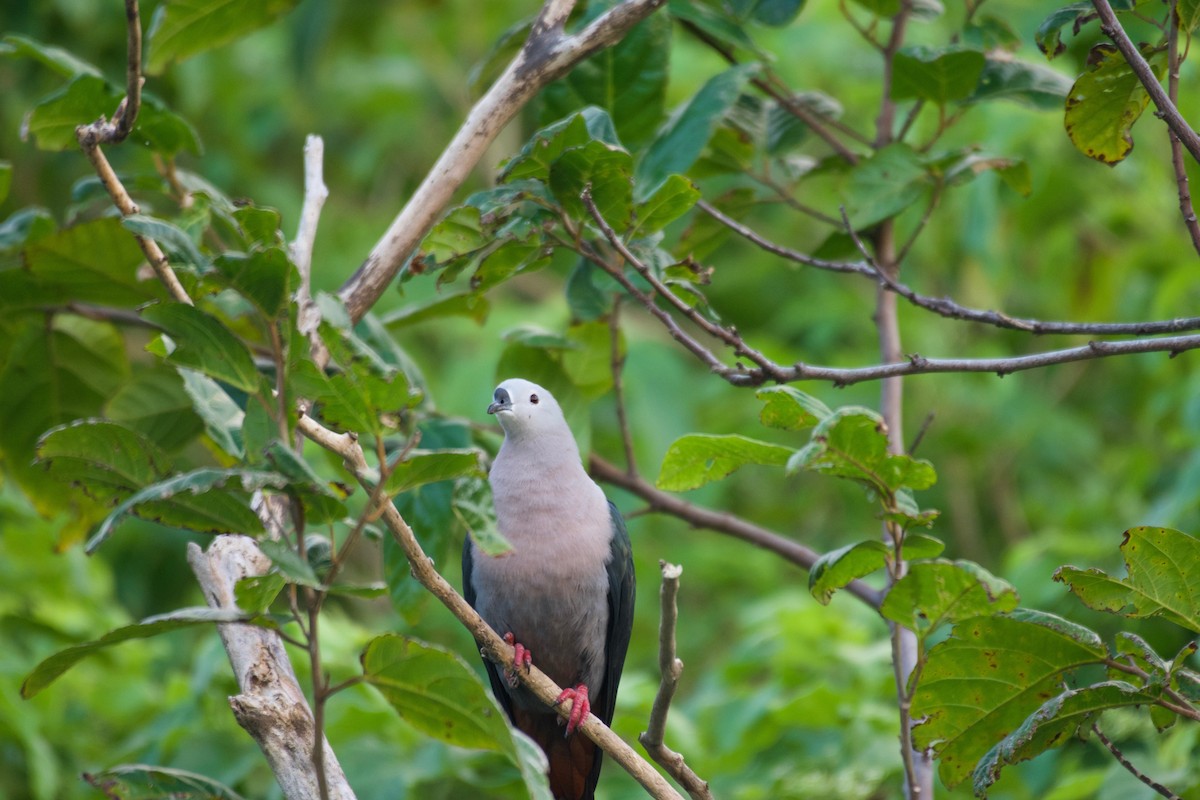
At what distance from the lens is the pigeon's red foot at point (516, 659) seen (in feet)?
7.78

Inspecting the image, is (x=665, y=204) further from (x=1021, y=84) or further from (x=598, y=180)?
(x=1021, y=84)

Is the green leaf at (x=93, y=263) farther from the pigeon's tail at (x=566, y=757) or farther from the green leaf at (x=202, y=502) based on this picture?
the pigeon's tail at (x=566, y=757)

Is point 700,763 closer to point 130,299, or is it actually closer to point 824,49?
point 130,299

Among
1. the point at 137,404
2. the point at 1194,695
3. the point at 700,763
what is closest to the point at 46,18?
the point at 137,404

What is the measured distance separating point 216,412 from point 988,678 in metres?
1.50

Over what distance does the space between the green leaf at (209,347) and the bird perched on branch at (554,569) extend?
47.0 inches

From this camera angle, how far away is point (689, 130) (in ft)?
9.32

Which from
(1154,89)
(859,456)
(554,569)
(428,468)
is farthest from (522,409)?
(1154,89)

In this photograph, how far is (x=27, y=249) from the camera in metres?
3.02

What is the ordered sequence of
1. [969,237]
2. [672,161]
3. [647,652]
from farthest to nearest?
[647,652]
[969,237]
[672,161]

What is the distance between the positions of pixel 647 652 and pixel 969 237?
289 centimetres

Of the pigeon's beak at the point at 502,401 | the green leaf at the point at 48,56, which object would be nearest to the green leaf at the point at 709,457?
the pigeon's beak at the point at 502,401

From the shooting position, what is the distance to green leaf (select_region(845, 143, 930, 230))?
9.39 feet

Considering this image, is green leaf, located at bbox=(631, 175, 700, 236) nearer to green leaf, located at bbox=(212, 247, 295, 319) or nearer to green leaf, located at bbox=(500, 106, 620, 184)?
green leaf, located at bbox=(500, 106, 620, 184)
